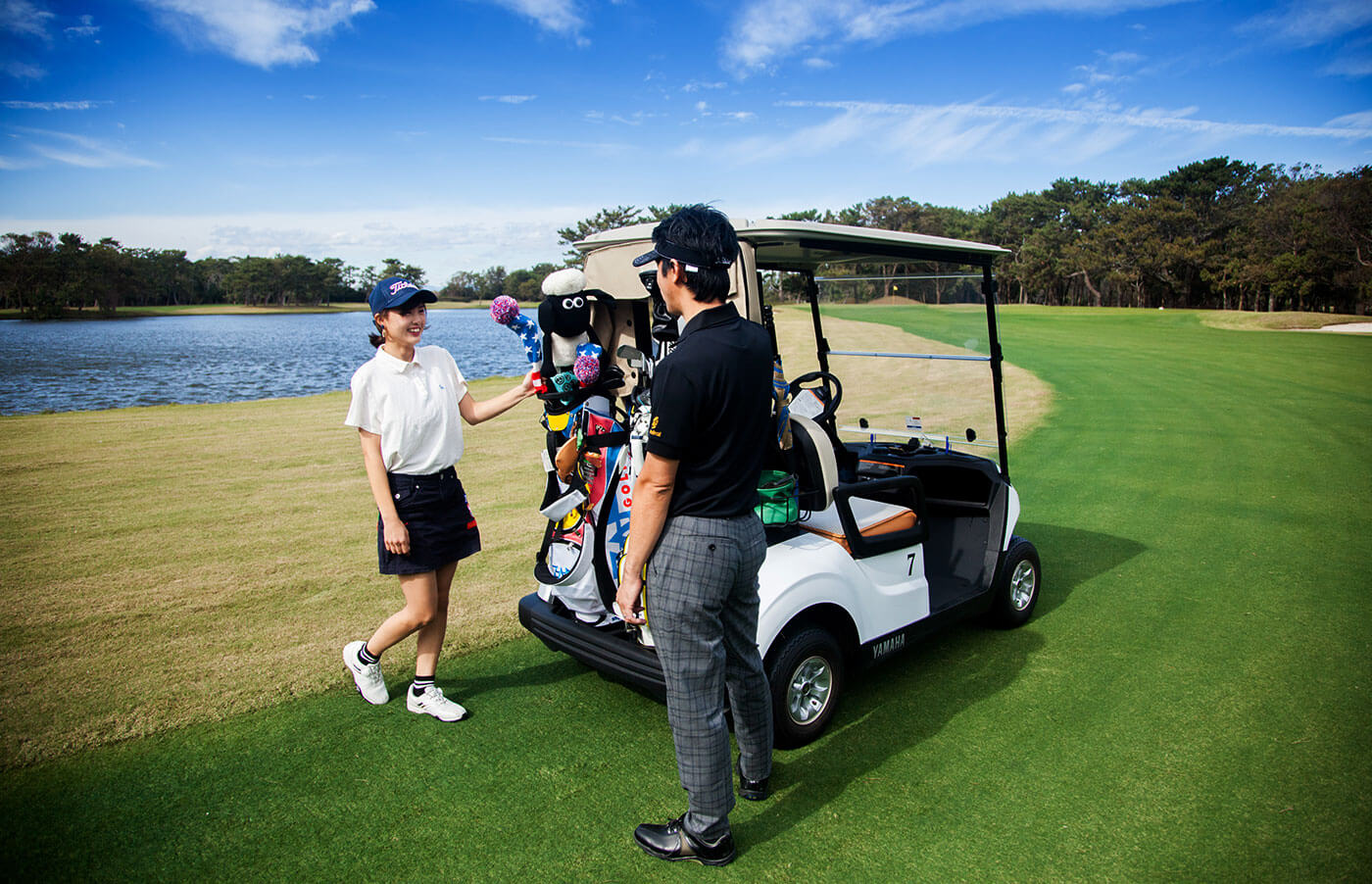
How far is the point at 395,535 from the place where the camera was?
9.84 ft

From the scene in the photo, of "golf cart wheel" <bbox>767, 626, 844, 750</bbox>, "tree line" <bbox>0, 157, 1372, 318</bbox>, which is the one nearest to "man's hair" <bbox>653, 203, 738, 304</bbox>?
"golf cart wheel" <bbox>767, 626, 844, 750</bbox>

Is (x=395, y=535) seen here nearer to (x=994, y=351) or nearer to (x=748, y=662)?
(x=748, y=662)

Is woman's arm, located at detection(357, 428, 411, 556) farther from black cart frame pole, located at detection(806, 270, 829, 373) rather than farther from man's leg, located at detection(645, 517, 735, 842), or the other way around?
black cart frame pole, located at detection(806, 270, 829, 373)

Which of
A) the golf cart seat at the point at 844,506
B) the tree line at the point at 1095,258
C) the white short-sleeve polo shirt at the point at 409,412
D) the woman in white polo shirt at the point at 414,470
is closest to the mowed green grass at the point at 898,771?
the woman in white polo shirt at the point at 414,470

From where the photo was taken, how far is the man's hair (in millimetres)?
2100

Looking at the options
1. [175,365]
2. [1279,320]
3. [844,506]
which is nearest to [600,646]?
[844,506]

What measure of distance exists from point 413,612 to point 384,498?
55cm

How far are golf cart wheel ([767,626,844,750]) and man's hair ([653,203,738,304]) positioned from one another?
56.5 inches

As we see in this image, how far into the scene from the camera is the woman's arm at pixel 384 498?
9.71 feet

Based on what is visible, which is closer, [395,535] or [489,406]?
[395,535]

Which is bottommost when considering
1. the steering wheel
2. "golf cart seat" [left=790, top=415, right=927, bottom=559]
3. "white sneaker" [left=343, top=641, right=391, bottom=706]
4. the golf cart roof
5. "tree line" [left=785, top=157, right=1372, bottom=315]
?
"white sneaker" [left=343, top=641, right=391, bottom=706]

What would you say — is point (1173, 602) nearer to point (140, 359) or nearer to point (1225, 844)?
point (1225, 844)

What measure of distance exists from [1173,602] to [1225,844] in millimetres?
2332

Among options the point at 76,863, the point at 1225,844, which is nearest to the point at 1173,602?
the point at 1225,844
